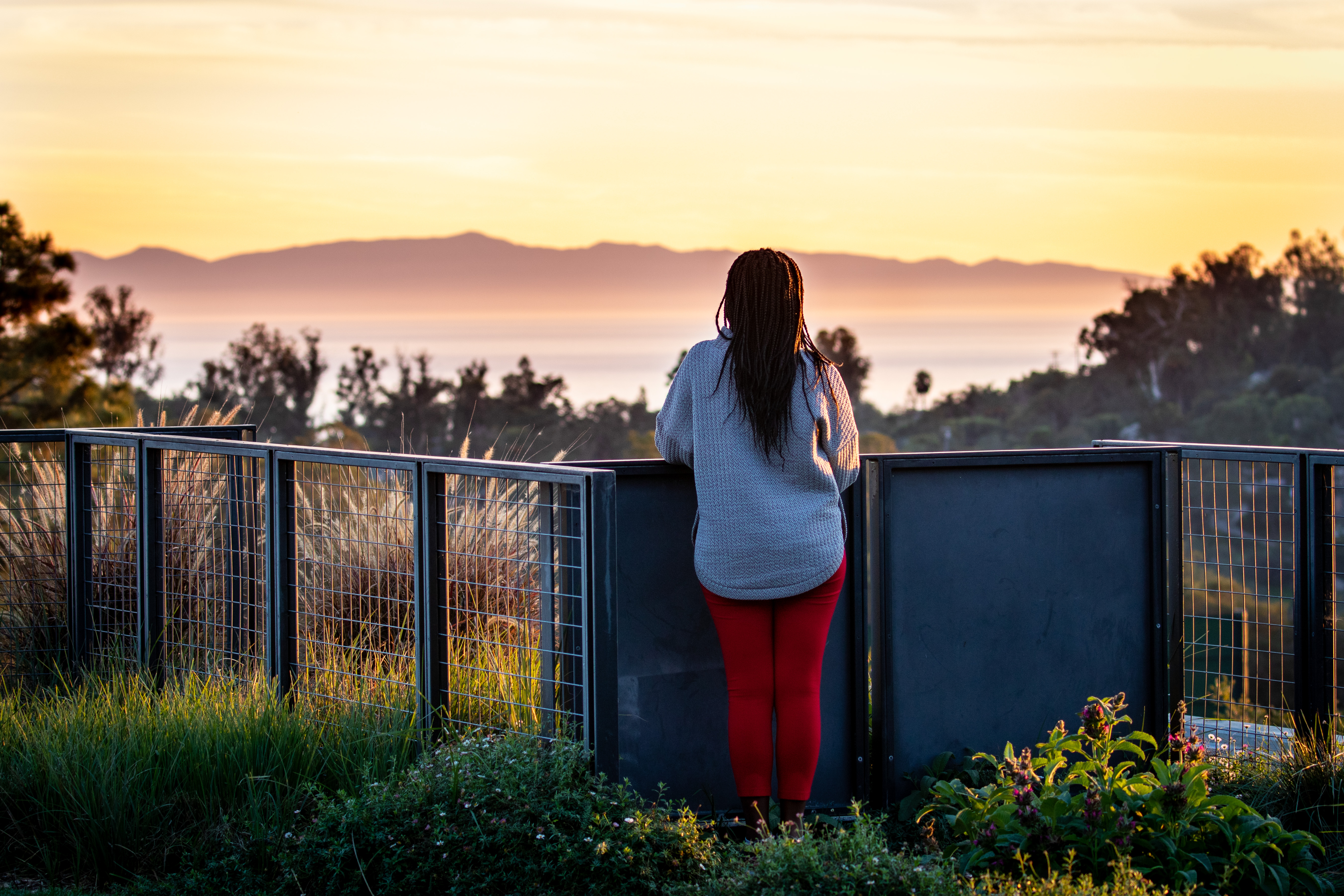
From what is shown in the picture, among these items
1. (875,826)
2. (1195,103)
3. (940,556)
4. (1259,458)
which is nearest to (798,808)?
(875,826)

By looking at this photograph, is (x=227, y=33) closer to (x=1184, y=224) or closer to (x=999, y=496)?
(x=999, y=496)

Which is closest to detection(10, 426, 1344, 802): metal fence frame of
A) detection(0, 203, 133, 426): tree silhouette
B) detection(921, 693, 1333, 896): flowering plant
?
detection(921, 693, 1333, 896): flowering plant

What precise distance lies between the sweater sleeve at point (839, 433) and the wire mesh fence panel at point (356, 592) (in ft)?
4.96

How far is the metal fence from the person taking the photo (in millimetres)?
4191

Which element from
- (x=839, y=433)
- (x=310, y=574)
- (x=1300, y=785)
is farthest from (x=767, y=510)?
(x=310, y=574)

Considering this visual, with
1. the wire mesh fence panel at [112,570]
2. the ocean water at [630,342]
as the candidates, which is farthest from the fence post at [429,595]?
the ocean water at [630,342]

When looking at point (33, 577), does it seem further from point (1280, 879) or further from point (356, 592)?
point (1280, 879)

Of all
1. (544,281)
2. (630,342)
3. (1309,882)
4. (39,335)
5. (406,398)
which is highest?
(544,281)

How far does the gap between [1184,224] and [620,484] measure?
48674 mm

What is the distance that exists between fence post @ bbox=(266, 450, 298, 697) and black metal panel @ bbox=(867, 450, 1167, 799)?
2246 mm

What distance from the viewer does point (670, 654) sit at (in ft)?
14.6

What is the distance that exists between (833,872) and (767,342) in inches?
65.6

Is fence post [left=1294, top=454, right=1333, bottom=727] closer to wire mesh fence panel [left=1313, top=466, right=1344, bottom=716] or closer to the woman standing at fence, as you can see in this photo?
wire mesh fence panel [left=1313, top=466, right=1344, bottom=716]

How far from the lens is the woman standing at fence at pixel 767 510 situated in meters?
3.93
